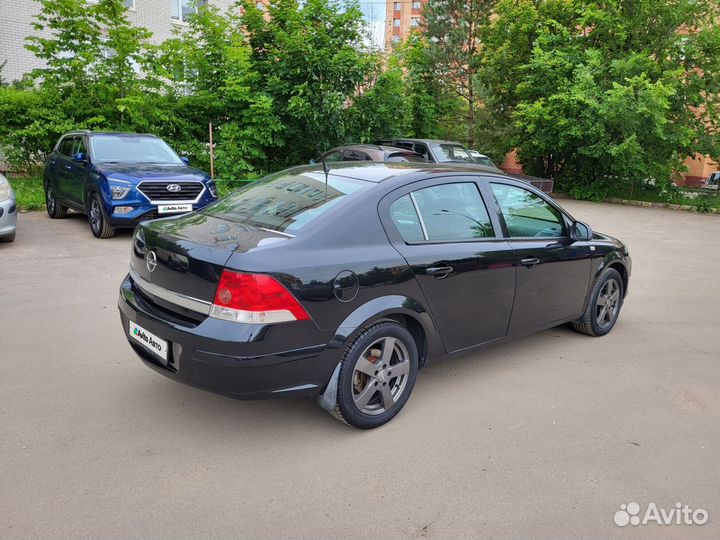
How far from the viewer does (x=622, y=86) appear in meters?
16.6

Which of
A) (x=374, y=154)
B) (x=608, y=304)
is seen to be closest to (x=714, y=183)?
(x=374, y=154)

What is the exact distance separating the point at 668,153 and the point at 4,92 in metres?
18.0

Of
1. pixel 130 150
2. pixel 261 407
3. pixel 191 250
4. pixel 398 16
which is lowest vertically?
pixel 261 407

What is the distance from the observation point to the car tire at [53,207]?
1057 centimetres

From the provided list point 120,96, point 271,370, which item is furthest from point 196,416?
point 120,96

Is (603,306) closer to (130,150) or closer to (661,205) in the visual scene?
(130,150)

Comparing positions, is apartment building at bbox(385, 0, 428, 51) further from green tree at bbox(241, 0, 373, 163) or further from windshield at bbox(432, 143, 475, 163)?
windshield at bbox(432, 143, 475, 163)

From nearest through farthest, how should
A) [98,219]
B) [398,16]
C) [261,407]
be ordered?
1. [261,407]
2. [98,219]
3. [398,16]

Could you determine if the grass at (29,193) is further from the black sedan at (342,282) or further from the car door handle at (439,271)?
the car door handle at (439,271)

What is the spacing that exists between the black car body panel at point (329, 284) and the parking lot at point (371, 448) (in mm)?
414

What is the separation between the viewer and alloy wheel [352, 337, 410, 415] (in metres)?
3.41

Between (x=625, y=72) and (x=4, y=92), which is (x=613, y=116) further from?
(x=4, y=92)

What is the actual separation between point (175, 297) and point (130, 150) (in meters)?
7.39

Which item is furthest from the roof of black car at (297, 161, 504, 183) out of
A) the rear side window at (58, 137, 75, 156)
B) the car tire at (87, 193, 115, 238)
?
the rear side window at (58, 137, 75, 156)
